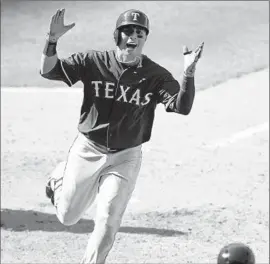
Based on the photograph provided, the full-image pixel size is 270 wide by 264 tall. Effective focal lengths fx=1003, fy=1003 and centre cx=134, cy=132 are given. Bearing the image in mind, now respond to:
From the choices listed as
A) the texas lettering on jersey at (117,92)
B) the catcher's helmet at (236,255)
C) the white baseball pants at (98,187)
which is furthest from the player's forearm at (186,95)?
the catcher's helmet at (236,255)

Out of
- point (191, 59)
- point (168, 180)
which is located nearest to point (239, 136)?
point (168, 180)

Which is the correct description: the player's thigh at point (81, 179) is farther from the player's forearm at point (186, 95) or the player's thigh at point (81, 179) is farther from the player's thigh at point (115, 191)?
the player's forearm at point (186, 95)

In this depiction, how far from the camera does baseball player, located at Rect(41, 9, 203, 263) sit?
752 cm

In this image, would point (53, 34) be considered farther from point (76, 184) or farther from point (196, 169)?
point (196, 169)

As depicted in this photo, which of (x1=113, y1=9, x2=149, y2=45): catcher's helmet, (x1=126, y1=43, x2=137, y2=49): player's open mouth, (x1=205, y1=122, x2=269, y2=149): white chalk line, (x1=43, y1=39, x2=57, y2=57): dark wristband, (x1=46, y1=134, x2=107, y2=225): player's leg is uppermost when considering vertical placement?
(x1=113, y1=9, x2=149, y2=45): catcher's helmet

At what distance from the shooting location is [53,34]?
7406mm

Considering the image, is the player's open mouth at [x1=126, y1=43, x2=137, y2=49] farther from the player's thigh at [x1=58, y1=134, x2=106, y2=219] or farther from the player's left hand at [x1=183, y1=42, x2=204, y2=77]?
the player's thigh at [x1=58, y1=134, x2=106, y2=219]

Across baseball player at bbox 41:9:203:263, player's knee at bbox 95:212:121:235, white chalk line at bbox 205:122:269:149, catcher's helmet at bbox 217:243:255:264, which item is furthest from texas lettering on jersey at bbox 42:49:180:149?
white chalk line at bbox 205:122:269:149

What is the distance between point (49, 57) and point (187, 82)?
110 centimetres

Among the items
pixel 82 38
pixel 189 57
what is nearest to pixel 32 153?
pixel 82 38

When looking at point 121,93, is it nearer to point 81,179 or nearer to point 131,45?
point 131,45

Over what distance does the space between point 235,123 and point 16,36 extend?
6.74 metres

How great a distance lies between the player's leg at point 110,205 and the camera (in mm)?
7488

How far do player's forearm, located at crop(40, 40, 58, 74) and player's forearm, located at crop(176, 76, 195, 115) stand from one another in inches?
39.4
